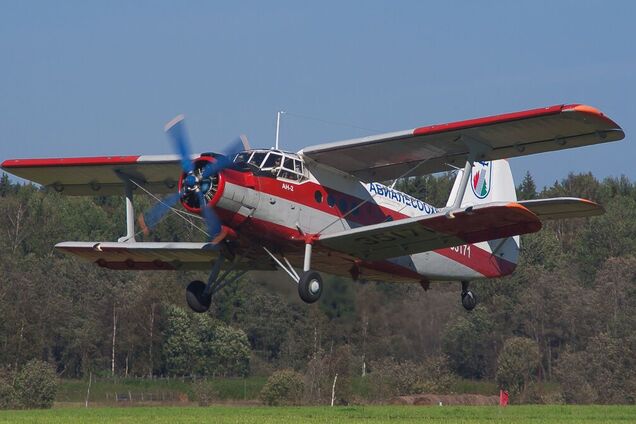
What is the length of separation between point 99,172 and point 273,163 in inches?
235

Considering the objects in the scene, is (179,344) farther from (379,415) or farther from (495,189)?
(495,189)

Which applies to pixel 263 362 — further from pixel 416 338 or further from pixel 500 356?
pixel 416 338

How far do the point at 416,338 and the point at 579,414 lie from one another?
6562 millimetres

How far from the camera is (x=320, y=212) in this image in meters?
24.9

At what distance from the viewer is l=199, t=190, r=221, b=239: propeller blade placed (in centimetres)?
2317

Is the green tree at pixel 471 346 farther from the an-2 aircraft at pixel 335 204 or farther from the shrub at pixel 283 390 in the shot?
the an-2 aircraft at pixel 335 204

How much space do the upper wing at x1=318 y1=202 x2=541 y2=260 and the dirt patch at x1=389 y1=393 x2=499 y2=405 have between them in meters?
15.2

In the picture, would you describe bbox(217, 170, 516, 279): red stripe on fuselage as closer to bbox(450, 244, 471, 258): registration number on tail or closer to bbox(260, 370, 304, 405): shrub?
bbox(450, 244, 471, 258): registration number on tail

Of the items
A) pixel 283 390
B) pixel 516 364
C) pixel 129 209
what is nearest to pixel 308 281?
pixel 129 209

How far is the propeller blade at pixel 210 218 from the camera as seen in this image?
23.2 m

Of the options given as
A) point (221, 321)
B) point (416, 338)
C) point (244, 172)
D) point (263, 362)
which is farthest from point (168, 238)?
point (244, 172)

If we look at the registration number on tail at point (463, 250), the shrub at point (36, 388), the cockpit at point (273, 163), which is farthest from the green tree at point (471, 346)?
the cockpit at point (273, 163)

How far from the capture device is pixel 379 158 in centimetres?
2588

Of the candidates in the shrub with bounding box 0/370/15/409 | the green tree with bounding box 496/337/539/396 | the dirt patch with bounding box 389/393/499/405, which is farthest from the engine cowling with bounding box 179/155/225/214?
the green tree with bounding box 496/337/539/396
